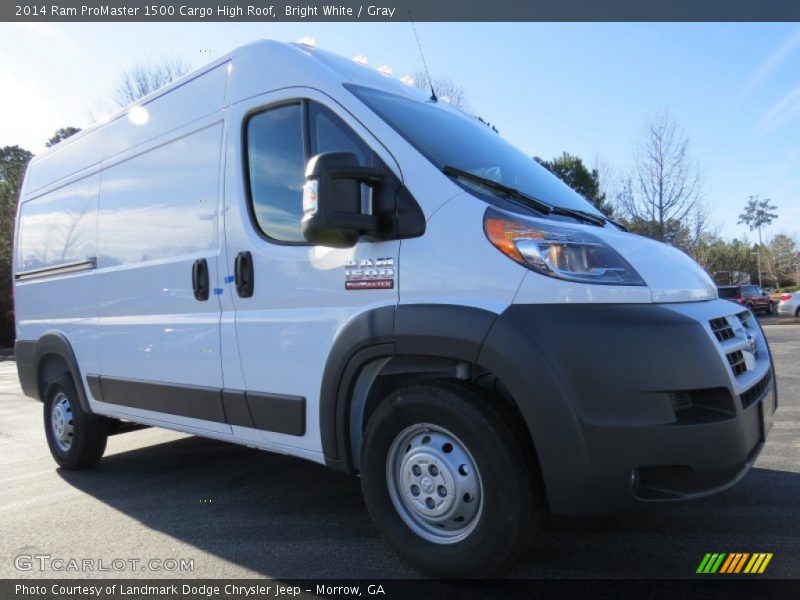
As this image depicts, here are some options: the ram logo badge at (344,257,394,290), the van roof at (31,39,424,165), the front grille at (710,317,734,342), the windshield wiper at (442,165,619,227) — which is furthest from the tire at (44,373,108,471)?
the front grille at (710,317,734,342)

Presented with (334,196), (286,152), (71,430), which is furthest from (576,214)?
(71,430)

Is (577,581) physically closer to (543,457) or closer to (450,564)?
(450,564)

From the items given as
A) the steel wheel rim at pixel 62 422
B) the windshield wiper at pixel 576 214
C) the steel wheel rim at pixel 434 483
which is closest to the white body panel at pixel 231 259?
the windshield wiper at pixel 576 214

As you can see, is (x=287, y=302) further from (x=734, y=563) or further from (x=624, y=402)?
(x=734, y=563)

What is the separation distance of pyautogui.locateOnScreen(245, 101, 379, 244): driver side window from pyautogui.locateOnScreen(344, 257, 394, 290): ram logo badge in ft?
1.25

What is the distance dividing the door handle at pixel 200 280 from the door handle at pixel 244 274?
29 cm

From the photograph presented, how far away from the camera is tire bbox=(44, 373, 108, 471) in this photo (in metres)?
4.95

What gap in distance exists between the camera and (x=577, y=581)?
2.55 m

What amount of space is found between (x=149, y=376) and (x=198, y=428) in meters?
0.57

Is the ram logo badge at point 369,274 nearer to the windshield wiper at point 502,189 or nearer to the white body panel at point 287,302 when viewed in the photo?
the white body panel at point 287,302

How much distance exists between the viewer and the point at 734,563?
104 inches

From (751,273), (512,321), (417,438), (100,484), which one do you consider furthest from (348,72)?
(751,273)

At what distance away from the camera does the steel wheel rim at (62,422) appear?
201 inches

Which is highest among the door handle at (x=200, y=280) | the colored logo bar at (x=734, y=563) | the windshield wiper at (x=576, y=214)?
the windshield wiper at (x=576, y=214)
